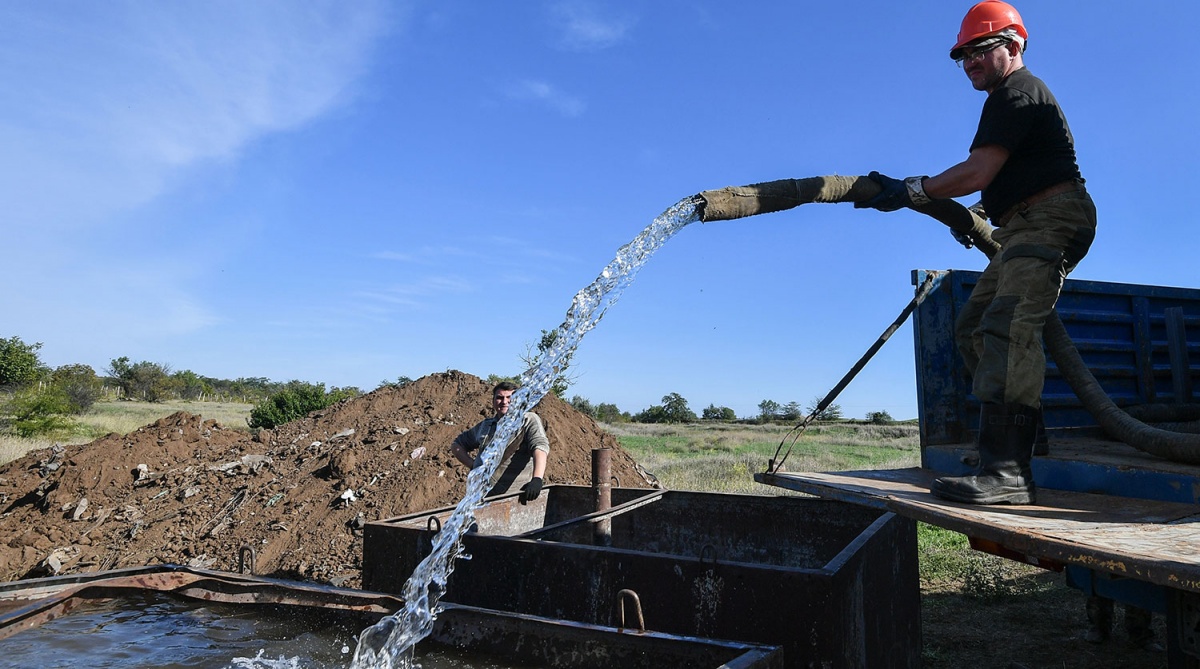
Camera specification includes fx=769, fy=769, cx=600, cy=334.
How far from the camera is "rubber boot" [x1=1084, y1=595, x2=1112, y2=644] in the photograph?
4906 millimetres

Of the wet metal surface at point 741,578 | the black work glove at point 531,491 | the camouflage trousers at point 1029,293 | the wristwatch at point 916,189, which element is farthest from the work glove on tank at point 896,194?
the black work glove at point 531,491

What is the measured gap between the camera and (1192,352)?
501 centimetres

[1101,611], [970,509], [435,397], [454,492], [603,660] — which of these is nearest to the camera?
[603,660]

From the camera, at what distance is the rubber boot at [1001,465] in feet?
9.23

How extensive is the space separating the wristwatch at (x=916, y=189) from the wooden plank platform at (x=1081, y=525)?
1.22 m

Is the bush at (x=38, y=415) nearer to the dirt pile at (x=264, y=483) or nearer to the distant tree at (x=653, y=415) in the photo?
the dirt pile at (x=264, y=483)

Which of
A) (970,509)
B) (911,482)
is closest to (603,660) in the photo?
(970,509)

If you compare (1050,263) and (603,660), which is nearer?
(603,660)

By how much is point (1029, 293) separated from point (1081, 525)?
0.98m

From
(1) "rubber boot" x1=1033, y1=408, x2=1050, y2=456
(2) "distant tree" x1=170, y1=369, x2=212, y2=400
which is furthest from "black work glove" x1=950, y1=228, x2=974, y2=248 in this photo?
(2) "distant tree" x1=170, y1=369, x2=212, y2=400

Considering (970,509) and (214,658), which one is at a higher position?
(970,509)

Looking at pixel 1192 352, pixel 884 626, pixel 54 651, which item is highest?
pixel 1192 352

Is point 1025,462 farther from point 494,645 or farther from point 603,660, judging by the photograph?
point 494,645

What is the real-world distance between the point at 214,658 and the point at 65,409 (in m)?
22.6
